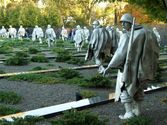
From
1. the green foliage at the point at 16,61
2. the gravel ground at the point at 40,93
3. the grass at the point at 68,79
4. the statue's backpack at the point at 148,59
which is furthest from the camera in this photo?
the green foliage at the point at 16,61

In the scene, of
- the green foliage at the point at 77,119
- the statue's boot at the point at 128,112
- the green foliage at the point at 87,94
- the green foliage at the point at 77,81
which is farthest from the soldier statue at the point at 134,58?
the green foliage at the point at 77,81

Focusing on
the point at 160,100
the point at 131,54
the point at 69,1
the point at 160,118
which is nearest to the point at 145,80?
the point at 131,54

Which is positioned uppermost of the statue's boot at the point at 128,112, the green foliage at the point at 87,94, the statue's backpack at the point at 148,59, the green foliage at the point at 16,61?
the statue's backpack at the point at 148,59

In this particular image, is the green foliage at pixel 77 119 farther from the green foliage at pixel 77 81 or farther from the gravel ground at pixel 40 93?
the green foliage at pixel 77 81

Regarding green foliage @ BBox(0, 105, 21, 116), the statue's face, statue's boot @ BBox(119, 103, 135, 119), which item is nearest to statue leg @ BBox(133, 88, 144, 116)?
statue's boot @ BBox(119, 103, 135, 119)

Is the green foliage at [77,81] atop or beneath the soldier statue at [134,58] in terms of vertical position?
beneath

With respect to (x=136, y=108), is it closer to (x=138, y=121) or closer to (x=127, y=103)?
(x=127, y=103)

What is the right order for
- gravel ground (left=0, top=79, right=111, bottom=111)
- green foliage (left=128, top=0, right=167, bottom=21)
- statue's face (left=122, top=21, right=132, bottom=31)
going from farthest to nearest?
green foliage (left=128, top=0, right=167, bottom=21) < gravel ground (left=0, top=79, right=111, bottom=111) < statue's face (left=122, top=21, right=132, bottom=31)

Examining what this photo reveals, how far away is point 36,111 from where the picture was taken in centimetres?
1009

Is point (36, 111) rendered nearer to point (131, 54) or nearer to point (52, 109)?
point (52, 109)

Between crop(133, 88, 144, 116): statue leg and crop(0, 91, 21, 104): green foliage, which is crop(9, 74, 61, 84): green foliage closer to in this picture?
crop(0, 91, 21, 104): green foliage

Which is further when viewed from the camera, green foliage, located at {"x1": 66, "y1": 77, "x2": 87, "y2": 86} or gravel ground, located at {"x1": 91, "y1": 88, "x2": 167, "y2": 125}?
green foliage, located at {"x1": 66, "y1": 77, "x2": 87, "y2": 86}

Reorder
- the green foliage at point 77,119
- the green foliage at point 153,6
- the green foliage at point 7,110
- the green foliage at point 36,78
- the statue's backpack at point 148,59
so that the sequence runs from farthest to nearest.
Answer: the green foliage at point 153,6 → the green foliage at point 36,78 → the green foliage at point 7,110 → the statue's backpack at point 148,59 → the green foliage at point 77,119

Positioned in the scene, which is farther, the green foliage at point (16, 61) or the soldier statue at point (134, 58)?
the green foliage at point (16, 61)
